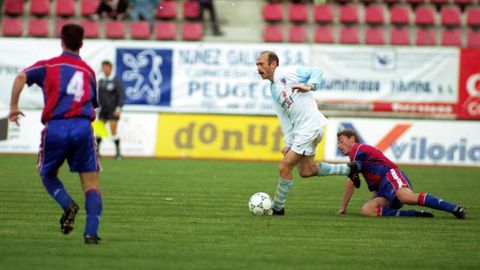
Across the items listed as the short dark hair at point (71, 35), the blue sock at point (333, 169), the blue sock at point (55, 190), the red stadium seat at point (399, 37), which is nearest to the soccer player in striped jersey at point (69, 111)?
the short dark hair at point (71, 35)

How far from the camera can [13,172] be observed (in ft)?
62.8

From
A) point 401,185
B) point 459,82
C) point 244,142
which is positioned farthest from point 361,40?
point 401,185

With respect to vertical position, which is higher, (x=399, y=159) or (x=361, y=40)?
(x=361, y=40)

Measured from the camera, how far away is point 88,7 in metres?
28.8

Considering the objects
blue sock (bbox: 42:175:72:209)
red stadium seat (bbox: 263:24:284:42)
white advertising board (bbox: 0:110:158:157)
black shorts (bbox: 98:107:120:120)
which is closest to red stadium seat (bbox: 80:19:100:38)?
white advertising board (bbox: 0:110:158:157)

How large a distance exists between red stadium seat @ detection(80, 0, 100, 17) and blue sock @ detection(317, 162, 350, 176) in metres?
16.9

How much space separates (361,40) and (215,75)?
4.59 meters

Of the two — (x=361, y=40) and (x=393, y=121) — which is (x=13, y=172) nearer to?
(x=393, y=121)

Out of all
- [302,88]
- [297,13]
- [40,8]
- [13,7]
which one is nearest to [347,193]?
[302,88]

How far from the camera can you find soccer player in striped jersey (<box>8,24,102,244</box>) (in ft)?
30.7

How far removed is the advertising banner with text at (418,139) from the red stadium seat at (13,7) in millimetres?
9814

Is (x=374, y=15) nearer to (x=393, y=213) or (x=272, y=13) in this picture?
(x=272, y=13)

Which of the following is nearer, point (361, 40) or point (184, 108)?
point (184, 108)

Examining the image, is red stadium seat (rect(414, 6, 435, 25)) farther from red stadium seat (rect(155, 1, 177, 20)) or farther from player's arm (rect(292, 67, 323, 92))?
player's arm (rect(292, 67, 323, 92))
